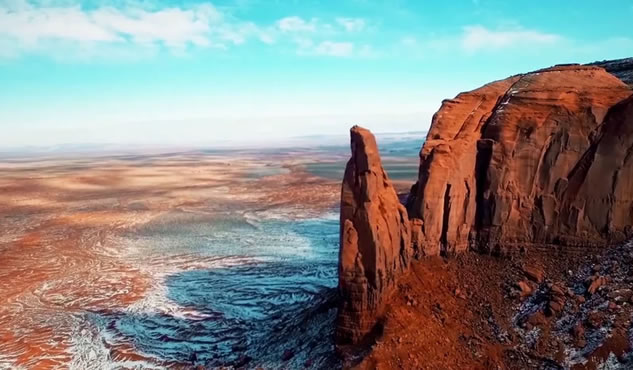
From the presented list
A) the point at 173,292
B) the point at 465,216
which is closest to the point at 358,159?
the point at 465,216

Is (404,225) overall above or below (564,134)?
below

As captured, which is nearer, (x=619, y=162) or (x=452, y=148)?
(x=619, y=162)

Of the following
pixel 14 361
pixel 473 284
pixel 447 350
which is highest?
pixel 473 284

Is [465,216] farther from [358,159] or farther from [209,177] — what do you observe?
[209,177]

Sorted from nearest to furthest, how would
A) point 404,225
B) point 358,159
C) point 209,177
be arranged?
point 358,159 < point 404,225 < point 209,177

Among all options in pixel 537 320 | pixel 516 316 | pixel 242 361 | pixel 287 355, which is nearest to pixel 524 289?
pixel 516 316

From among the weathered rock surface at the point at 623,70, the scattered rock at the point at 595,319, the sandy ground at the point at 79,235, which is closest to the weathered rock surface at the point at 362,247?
the scattered rock at the point at 595,319
